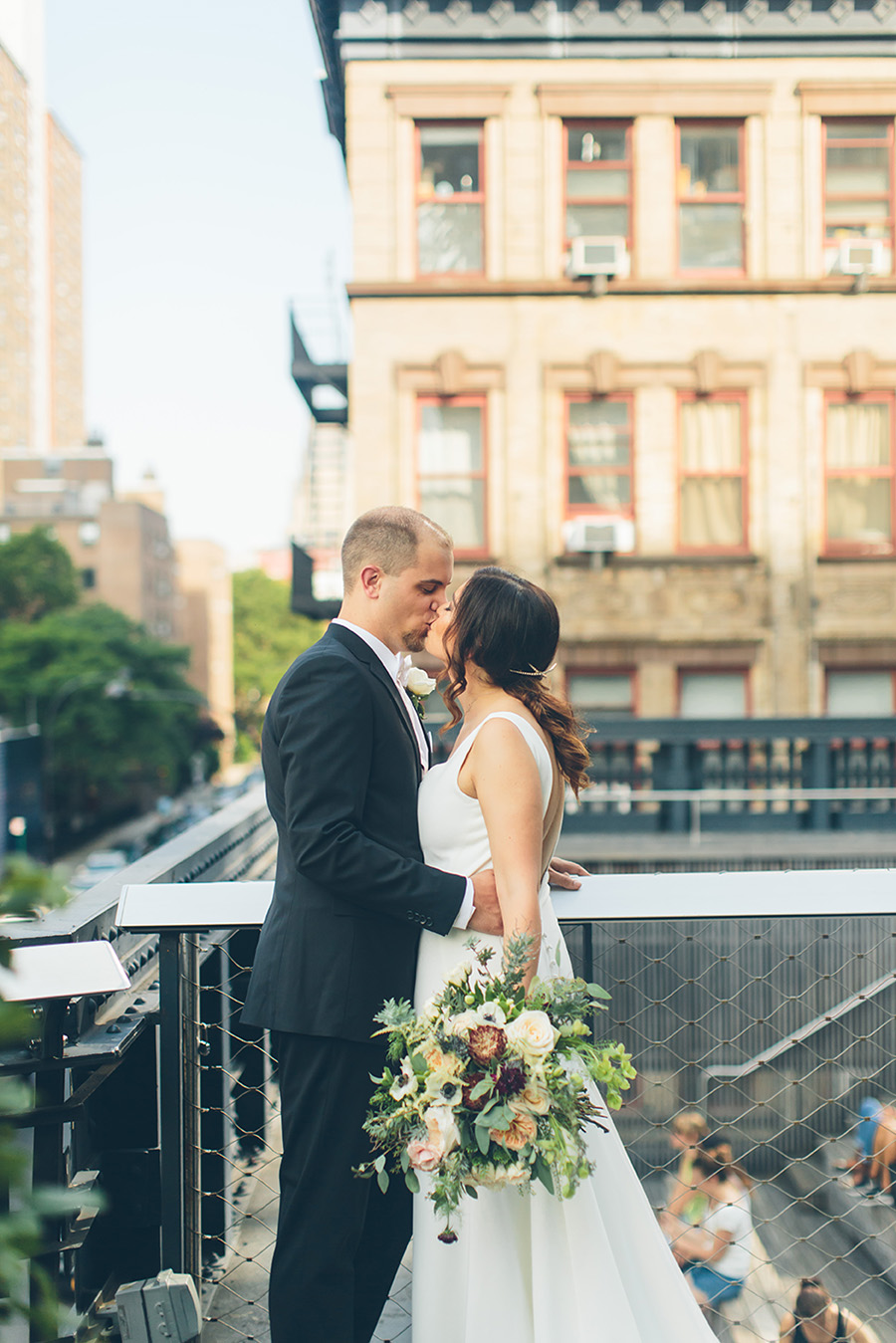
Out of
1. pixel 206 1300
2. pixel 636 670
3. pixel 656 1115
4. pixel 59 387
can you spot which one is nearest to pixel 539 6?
pixel 636 670

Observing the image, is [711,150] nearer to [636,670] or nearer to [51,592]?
[636,670]

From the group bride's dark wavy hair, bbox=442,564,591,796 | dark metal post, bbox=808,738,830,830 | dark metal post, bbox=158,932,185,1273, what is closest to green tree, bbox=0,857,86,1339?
bride's dark wavy hair, bbox=442,564,591,796

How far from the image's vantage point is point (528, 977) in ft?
8.32

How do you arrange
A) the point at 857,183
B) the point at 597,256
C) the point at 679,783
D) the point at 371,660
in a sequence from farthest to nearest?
the point at 857,183
the point at 597,256
the point at 679,783
the point at 371,660

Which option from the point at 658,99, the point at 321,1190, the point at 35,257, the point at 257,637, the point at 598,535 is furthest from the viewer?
the point at 35,257

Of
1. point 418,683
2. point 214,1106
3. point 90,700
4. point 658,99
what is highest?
point 658,99

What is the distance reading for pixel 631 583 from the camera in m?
16.0

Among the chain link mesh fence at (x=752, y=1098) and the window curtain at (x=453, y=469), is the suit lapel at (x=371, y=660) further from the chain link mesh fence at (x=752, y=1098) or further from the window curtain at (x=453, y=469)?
the window curtain at (x=453, y=469)

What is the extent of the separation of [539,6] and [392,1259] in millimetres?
17134

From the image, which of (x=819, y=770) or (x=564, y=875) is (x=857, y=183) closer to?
(x=819, y=770)

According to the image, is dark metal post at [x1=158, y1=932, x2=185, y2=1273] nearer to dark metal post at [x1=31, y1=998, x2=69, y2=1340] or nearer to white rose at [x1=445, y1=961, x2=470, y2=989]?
dark metal post at [x1=31, y1=998, x2=69, y2=1340]

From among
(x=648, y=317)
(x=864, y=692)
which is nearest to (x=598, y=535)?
(x=648, y=317)

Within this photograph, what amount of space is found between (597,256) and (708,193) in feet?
6.99

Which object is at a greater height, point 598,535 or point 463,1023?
point 598,535
